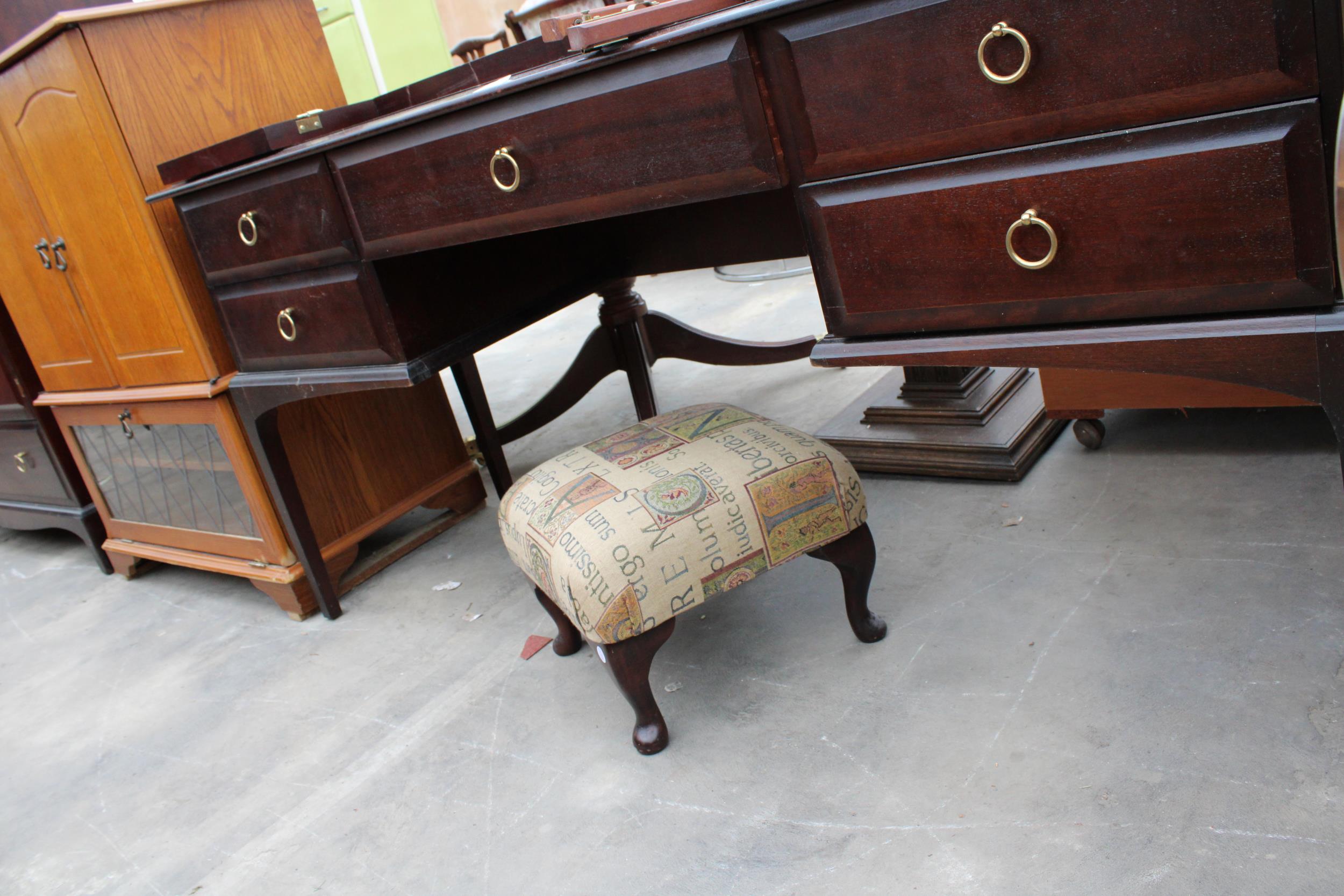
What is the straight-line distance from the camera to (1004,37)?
34.6 inches

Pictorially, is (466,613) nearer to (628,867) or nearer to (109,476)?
(628,867)

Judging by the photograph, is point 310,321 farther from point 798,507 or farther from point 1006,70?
point 1006,70

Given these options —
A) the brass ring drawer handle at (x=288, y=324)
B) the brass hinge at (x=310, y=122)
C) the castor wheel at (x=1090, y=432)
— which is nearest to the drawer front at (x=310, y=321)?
the brass ring drawer handle at (x=288, y=324)

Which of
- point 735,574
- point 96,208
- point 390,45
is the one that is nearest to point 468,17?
point 390,45

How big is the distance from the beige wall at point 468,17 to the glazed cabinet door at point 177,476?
4332 mm

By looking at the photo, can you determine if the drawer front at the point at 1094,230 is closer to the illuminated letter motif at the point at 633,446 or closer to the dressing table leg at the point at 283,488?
the illuminated letter motif at the point at 633,446

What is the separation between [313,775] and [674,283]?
3800mm

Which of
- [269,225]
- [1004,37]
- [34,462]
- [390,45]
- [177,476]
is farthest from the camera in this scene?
[390,45]

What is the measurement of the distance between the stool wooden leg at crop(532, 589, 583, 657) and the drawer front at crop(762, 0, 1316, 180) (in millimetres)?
916

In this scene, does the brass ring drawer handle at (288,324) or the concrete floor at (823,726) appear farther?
the brass ring drawer handle at (288,324)

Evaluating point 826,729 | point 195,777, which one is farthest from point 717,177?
point 195,777

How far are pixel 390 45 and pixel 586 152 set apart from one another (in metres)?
3.31

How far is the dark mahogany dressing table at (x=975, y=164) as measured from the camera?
A: 2.70 ft

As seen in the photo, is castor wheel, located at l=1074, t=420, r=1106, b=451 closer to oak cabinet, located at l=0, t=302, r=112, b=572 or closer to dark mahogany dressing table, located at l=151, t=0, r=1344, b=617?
dark mahogany dressing table, located at l=151, t=0, r=1344, b=617
